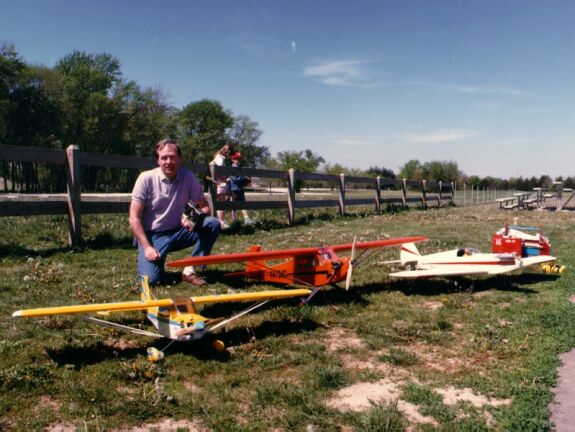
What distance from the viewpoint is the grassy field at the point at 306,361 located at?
3.50 m

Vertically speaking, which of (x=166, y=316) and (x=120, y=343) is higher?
(x=166, y=316)

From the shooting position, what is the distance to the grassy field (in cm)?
350

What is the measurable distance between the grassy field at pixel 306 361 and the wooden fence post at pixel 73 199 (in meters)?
1.77

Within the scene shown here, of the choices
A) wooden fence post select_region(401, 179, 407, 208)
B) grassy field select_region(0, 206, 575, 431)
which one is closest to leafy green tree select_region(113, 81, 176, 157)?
wooden fence post select_region(401, 179, 407, 208)

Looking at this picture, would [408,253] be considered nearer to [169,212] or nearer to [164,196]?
[169,212]

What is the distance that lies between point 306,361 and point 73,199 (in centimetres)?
736

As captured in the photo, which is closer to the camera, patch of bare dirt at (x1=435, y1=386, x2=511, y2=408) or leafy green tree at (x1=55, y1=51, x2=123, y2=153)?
patch of bare dirt at (x1=435, y1=386, x2=511, y2=408)

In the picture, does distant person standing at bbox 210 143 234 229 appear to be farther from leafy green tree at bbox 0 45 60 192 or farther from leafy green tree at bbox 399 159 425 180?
leafy green tree at bbox 399 159 425 180

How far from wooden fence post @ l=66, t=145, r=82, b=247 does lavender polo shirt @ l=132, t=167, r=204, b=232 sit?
3.50 m

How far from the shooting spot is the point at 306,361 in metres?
4.56

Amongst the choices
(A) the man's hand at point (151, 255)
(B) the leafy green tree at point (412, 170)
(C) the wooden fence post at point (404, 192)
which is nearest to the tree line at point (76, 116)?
(C) the wooden fence post at point (404, 192)

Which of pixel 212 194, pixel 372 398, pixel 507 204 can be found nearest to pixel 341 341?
pixel 372 398

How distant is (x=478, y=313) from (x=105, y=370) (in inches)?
189

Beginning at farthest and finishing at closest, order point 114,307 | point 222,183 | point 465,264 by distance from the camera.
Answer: point 222,183 < point 465,264 < point 114,307
